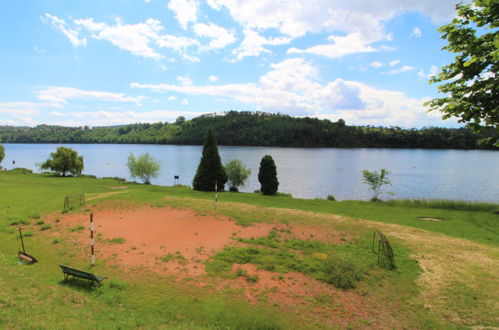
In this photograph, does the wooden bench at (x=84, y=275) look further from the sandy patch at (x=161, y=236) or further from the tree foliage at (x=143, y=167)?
the tree foliage at (x=143, y=167)

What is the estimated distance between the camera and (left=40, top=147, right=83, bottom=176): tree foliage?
4441cm

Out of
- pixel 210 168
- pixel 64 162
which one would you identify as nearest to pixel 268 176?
pixel 210 168

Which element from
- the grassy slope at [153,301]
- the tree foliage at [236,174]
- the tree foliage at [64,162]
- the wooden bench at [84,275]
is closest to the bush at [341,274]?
the grassy slope at [153,301]

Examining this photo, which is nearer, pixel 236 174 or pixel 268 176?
pixel 268 176

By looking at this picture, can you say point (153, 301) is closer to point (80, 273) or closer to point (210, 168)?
point (80, 273)

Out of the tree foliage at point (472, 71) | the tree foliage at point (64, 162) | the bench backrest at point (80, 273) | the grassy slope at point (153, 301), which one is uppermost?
the tree foliage at point (472, 71)

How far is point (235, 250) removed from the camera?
1105cm

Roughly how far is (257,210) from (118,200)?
1064cm

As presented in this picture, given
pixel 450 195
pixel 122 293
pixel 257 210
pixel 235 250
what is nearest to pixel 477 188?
pixel 450 195

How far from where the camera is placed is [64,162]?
4488 cm

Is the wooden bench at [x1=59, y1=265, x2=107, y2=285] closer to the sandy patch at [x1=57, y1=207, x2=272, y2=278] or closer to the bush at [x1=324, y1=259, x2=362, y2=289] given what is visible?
the sandy patch at [x1=57, y1=207, x2=272, y2=278]

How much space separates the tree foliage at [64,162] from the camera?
44.4m

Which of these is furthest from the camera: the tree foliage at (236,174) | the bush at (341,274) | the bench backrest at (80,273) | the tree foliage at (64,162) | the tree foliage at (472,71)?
the tree foliage at (64,162)

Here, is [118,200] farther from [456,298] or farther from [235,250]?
[456,298]
